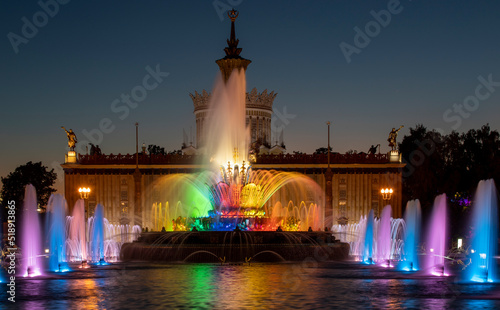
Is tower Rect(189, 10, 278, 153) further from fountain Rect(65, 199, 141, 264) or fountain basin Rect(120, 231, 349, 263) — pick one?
fountain basin Rect(120, 231, 349, 263)

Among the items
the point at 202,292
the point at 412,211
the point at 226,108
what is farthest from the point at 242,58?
the point at 202,292

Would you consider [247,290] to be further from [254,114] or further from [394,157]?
[254,114]

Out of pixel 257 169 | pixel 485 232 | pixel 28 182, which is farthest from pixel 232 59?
pixel 28 182

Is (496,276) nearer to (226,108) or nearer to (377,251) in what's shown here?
(377,251)

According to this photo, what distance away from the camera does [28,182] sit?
68125mm

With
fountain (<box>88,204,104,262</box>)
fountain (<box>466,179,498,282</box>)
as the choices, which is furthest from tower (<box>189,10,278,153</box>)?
fountain (<box>466,179,498,282</box>)

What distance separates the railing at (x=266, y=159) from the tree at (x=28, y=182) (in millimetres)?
12899

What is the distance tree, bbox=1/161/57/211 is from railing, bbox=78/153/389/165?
508 inches

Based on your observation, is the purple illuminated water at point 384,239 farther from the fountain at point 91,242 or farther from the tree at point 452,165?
the fountain at point 91,242

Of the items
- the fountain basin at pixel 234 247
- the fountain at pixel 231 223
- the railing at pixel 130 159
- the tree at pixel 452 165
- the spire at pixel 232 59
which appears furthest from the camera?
the railing at pixel 130 159

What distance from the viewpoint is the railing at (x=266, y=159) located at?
5543 centimetres

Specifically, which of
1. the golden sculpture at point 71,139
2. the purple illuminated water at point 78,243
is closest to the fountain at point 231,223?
the purple illuminated water at point 78,243

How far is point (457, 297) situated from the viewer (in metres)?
16.2

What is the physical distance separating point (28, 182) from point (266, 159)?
25968mm
